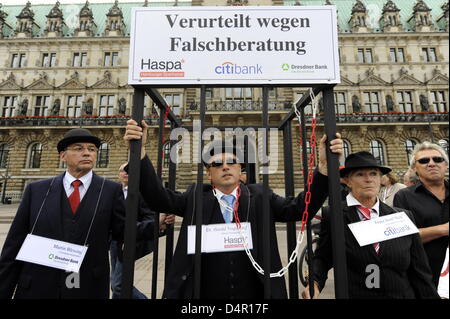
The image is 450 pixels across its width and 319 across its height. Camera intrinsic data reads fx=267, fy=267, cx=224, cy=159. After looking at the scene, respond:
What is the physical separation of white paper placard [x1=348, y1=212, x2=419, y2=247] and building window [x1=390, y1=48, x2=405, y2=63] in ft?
99.2

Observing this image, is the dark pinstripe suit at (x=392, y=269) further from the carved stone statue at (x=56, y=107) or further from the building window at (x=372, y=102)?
the carved stone statue at (x=56, y=107)

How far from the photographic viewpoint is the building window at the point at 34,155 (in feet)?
79.6

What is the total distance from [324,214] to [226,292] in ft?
3.42

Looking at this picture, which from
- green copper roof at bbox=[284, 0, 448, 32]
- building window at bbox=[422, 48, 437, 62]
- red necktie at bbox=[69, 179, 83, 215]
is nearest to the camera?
red necktie at bbox=[69, 179, 83, 215]

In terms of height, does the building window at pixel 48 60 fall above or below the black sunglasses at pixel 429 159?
above

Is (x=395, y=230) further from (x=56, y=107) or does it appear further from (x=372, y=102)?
(x=56, y=107)

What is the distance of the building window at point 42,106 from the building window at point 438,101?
36.8 meters

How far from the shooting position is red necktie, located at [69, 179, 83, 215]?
7.73 feet

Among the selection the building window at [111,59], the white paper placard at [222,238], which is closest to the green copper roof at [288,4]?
the building window at [111,59]

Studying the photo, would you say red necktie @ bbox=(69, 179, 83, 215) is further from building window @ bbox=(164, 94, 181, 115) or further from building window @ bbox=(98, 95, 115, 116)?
building window @ bbox=(98, 95, 115, 116)

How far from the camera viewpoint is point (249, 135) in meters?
3.27

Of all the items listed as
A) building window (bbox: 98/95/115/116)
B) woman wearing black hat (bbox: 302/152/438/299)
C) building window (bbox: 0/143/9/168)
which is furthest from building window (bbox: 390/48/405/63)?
building window (bbox: 0/143/9/168)

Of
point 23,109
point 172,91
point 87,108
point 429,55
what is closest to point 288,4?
point 429,55

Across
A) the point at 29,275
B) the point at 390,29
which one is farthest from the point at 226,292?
the point at 390,29
